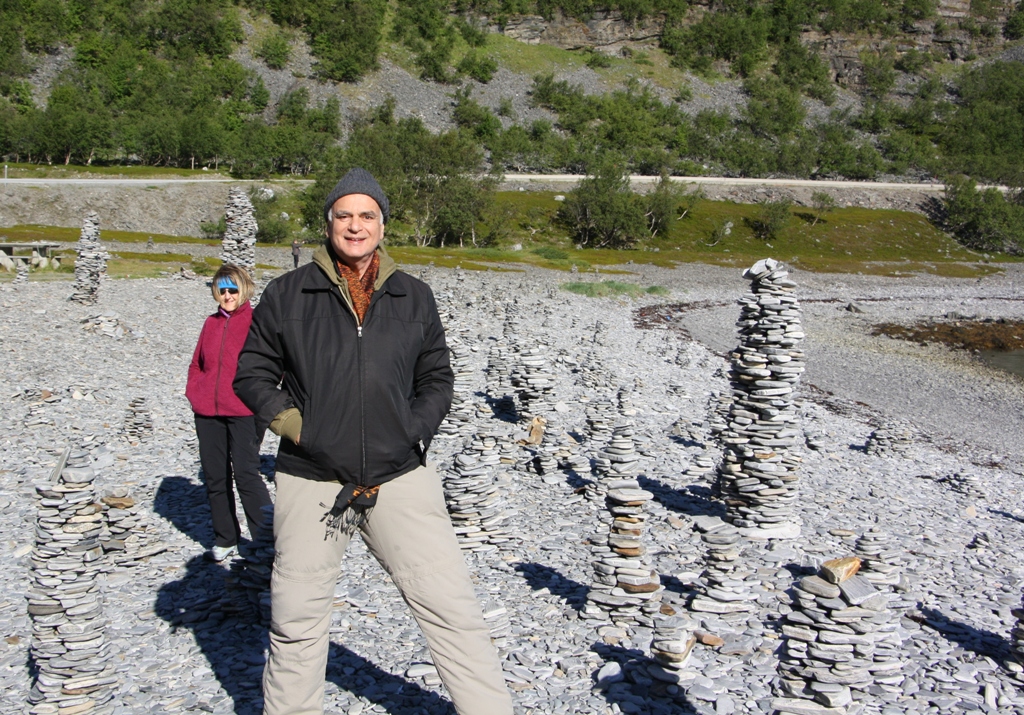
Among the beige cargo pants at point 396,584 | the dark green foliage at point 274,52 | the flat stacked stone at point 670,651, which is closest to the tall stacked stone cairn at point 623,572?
the flat stacked stone at point 670,651

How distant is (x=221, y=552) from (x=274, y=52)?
130826 millimetres

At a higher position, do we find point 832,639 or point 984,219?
Answer: point 984,219

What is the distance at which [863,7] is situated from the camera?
600 ft

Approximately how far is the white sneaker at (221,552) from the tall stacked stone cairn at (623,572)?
389 cm

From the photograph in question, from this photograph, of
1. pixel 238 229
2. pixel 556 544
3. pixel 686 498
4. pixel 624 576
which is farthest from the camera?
pixel 238 229

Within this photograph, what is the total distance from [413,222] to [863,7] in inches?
→ 5960

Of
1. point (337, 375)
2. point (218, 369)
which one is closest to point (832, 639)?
point (337, 375)

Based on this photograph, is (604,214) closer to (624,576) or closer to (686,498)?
(686,498)

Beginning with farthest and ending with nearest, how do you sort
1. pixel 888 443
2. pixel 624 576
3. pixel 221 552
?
pixel 888 443 < pixel 221 552 < pixel 624 576

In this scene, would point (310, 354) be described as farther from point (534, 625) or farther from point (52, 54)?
point (52, 54)

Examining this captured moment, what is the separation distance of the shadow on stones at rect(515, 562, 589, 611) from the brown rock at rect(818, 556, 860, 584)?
2515 millimetres

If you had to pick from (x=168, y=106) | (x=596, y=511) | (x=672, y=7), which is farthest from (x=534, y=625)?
(x=672, y=7)

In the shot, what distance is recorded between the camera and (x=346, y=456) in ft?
15.5

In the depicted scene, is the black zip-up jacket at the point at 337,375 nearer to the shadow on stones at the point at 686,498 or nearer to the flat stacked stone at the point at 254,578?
the flat stacked stone at the point at 254,578
